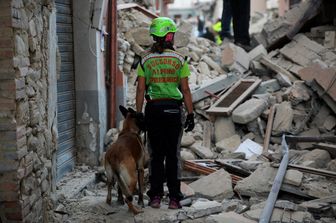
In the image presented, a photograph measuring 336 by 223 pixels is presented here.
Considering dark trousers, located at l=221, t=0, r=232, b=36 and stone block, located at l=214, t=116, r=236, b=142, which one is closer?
stone block, located at l=214, t=116, r=236, b=142

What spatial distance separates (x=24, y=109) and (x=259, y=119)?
217 inches

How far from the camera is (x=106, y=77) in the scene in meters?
8.66

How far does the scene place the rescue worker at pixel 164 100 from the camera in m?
5.83

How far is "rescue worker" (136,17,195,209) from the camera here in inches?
230

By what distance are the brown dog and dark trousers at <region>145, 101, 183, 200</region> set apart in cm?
16

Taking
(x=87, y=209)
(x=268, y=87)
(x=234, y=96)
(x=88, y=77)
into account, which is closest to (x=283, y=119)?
(x=234, y=96)

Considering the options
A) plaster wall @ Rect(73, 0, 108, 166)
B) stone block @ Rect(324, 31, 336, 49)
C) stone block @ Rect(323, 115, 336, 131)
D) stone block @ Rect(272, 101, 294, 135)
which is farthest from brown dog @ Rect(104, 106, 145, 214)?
stone block @ Rect(324, 31, 336, 49)

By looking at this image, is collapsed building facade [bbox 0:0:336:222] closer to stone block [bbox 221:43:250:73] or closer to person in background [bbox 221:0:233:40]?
stone block [bbox 221:43:250:73]

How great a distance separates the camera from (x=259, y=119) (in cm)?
934

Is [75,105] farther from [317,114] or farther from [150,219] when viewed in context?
[317,114]

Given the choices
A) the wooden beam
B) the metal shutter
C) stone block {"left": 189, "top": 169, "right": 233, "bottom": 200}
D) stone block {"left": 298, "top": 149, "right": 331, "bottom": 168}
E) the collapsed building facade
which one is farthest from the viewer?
the wooden beam

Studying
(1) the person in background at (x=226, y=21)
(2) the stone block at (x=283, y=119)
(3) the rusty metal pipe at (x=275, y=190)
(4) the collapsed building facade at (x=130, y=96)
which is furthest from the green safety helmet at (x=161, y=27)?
(1) the person in background at (x=226, y=21)

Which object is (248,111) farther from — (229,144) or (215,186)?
(215,186)

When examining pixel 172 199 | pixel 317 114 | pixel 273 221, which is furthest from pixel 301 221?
pixel 317 114
